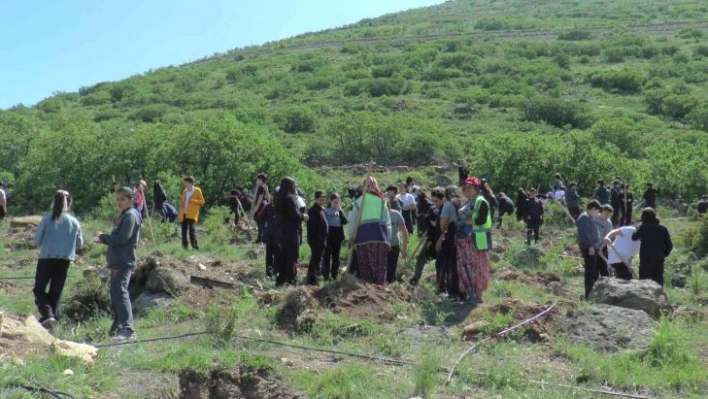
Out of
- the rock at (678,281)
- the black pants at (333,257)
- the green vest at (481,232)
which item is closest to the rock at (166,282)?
the black pants at (333,257)

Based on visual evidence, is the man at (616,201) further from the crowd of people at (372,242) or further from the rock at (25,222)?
the rock at (25,222)

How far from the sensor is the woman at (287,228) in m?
11.6

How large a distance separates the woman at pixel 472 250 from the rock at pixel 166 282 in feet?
10.6

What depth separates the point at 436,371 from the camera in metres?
7.71

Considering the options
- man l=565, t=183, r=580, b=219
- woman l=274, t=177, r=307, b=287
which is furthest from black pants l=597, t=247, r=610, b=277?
man l=565, t=183, r=580, b=219

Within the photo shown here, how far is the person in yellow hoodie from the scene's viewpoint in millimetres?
15047

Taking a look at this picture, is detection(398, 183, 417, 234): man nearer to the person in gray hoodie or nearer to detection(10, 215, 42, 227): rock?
the person in gray hoodie

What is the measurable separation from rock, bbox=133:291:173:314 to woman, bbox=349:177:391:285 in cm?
241

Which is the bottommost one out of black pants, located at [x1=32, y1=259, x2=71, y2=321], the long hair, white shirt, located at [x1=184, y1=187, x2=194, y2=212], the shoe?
the shoe

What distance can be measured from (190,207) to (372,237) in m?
5.06

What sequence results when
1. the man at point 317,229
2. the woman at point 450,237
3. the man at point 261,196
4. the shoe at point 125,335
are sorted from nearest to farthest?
the shoe at point 125,335 < the woman at point 450,237 < the man at point 317,229 < the man at point 261,196

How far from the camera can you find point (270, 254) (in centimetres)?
1301

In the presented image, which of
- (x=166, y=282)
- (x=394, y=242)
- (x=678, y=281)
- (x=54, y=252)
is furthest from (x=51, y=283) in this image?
(x=678, y=281)

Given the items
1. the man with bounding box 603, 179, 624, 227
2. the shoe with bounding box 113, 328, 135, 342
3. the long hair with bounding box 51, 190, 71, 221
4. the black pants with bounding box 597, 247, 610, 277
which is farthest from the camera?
the man with bounding box 603, 179, 624, 227
